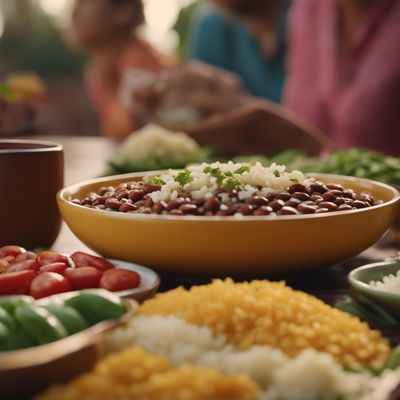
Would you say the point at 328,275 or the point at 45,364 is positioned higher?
the point at 45,364

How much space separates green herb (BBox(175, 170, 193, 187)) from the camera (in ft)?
4.29

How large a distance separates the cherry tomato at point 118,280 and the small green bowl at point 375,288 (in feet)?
1.05

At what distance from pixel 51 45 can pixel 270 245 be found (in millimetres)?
8384

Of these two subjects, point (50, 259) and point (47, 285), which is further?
point (50, 259)

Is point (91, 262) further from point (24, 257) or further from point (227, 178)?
point (227, 178)

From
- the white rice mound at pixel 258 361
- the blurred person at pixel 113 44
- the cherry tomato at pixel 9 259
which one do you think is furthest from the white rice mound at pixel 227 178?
the blurred person at pixel 113 44

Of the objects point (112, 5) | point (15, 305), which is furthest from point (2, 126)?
point (112, 5)

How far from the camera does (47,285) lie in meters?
1.06

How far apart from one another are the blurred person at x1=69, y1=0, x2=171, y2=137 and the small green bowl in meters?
4.66

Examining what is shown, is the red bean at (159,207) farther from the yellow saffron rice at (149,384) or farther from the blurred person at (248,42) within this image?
the blurred person at (248,42)

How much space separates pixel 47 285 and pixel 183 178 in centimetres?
35

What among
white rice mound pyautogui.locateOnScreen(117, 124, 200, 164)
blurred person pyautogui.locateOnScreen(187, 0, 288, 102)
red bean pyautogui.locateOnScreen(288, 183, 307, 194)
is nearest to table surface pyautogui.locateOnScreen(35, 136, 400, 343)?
red bean pyautogui.locateOnScreen(288, 183, 307, 194)

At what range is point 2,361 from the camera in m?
0.73

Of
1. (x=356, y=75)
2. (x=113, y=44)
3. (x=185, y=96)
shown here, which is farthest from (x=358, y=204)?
(x=113, y=44)
